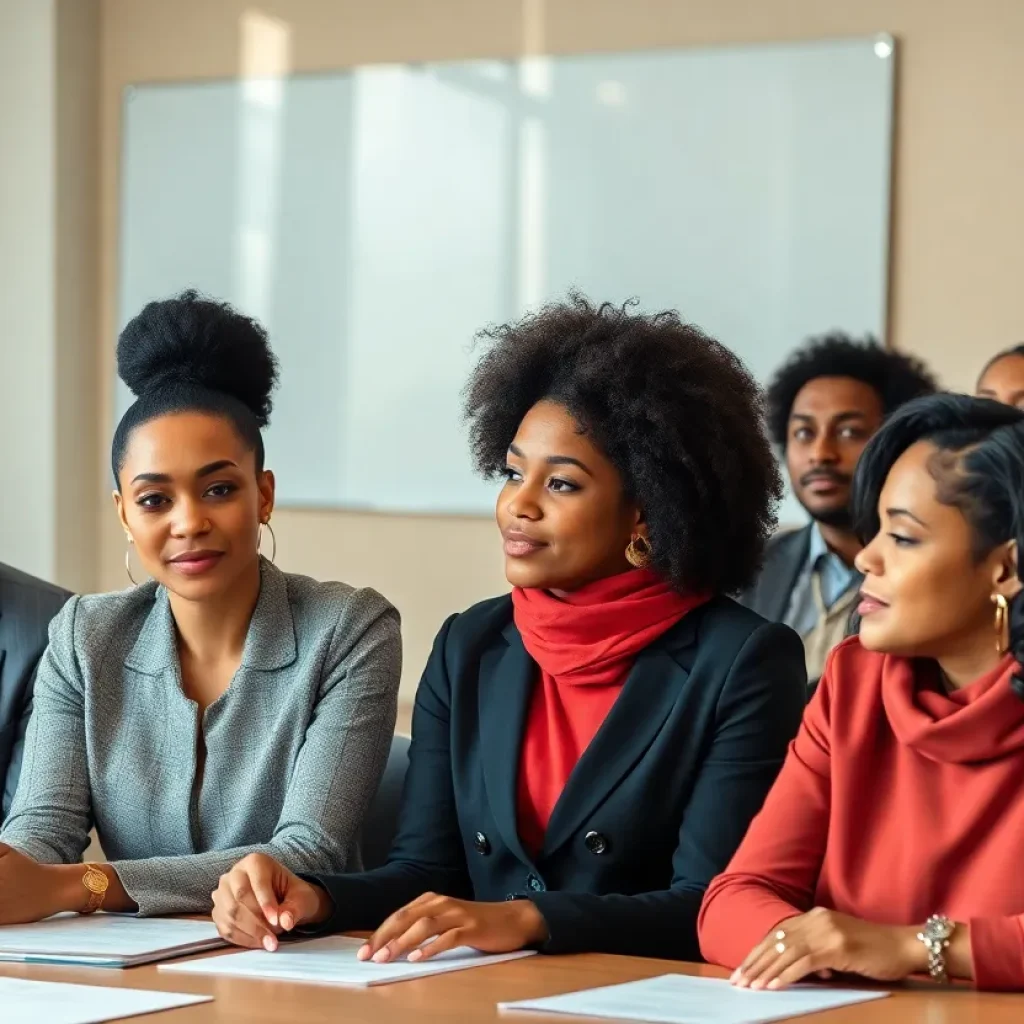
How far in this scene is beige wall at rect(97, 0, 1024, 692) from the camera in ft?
15.8

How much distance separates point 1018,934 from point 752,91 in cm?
374

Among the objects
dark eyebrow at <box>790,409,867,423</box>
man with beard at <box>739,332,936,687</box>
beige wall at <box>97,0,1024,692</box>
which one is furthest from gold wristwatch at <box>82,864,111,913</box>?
beige wall at <box>97,0,1024,692</box>

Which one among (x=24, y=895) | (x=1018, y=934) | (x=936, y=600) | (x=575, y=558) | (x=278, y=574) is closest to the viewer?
(x=1018, y=934)

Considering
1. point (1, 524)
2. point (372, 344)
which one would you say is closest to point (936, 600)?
point (372, 344)

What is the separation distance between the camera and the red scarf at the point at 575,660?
7.29 ft

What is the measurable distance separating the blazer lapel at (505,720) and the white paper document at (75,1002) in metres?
0.60

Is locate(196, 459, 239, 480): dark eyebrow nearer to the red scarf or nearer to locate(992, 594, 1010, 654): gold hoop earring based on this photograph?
the red scarf

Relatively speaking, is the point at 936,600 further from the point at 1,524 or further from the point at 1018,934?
the point at 1,524

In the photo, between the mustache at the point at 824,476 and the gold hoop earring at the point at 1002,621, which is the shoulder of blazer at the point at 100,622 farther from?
the mustache at the point at 824,476

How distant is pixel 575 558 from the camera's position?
2.26m

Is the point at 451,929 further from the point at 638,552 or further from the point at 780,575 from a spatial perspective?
the point at 780,575

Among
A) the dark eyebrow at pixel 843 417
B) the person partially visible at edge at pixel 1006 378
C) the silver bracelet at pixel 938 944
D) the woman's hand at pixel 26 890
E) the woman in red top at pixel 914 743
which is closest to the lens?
the silver bracelet at pixel 938 944

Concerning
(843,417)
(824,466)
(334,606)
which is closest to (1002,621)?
(334,606)

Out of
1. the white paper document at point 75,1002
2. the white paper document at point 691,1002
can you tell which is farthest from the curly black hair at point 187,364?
the white paper document at point 691,1002
